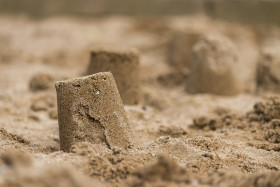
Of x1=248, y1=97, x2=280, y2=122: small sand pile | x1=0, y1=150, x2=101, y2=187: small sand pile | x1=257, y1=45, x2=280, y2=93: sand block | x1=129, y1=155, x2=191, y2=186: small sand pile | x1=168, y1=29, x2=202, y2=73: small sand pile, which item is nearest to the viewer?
x1=0, y1=150, x2=101, y2=187: small sand pile

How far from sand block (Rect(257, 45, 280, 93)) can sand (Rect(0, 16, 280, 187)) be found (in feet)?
0.25

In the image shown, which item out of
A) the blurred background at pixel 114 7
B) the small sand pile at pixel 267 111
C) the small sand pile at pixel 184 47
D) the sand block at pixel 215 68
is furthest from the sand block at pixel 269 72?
the blurred background at pixel 114 7

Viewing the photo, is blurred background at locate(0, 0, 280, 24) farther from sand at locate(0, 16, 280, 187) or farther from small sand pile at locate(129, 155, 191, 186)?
small sand pile at locate(129, 155, 191, 186)

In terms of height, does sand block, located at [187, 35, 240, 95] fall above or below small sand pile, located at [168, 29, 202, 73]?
below

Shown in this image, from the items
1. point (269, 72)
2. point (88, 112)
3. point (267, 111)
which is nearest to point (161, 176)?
point (88, 112)

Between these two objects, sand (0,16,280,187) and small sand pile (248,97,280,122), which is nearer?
sand (0,16,280,187)

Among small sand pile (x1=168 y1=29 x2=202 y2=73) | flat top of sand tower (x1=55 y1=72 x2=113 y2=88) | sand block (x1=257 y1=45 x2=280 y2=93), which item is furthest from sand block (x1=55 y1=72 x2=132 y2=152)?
small sand pile (x1=168 y1=29 x2=202 y2=73)

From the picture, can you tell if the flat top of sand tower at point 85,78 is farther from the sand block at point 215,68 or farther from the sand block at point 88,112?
the sand block at point 215,68

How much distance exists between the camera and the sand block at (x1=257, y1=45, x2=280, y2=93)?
15.6 ft

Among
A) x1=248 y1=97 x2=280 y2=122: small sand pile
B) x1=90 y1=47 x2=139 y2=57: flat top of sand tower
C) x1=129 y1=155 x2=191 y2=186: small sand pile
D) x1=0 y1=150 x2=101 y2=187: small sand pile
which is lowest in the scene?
x1=129 y1=155 x2=191 y2=186: small sand pile

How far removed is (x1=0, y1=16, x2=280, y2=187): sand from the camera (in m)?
1.98

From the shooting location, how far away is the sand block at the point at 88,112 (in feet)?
8.66

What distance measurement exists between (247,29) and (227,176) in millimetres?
6815

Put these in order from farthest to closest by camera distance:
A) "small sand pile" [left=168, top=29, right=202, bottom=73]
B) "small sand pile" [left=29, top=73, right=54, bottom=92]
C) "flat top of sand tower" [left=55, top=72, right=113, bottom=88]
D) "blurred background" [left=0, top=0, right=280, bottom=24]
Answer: "blurred background" [left=0, top=0, right=280, bottom=24] < "small sand pile" [left=168, top=29, right=202, bottom=73] < "small sand pile" [left=29, top=73, right=54, bottom=92] < "flat top of sand tower" [left=55, top=72, right=113, bottom=88]
